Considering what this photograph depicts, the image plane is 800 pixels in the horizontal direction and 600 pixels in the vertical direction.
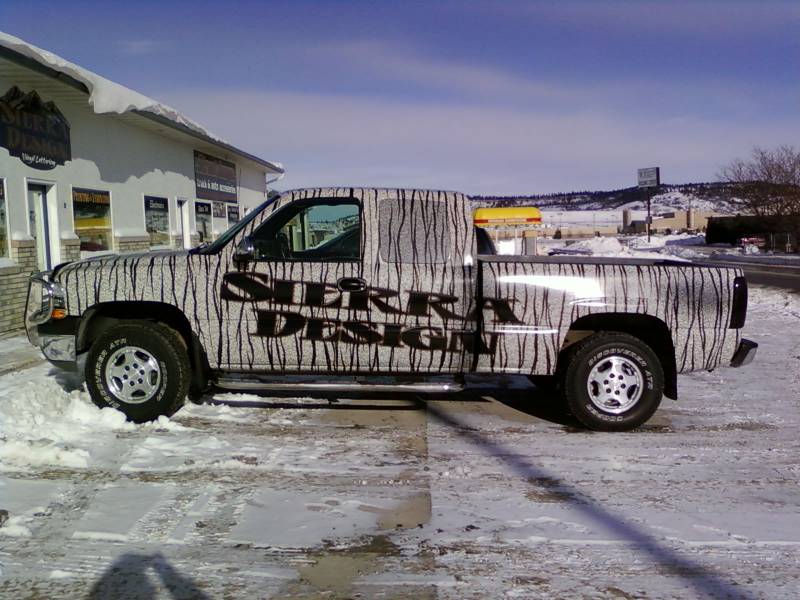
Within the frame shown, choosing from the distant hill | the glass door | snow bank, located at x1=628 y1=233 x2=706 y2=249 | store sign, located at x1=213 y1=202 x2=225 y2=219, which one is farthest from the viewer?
the distant hill

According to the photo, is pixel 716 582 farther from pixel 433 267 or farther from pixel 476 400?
pixel 476 400

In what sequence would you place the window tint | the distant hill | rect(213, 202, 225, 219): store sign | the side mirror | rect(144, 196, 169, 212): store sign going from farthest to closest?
the distant hill < rect(213, 202, 225, 219): store sign < rect(144, 196, 169, 212): store sign < the window tint < the side mirror

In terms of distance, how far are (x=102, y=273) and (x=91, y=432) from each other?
1.29 meters

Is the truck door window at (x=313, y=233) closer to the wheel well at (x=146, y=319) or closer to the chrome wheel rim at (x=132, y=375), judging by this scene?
the wheel well at (x=146, y=319)

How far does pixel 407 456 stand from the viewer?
213 inches

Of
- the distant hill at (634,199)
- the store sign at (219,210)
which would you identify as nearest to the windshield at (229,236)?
the store sign at (219,210)

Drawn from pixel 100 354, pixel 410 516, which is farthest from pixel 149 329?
pixel 410 516

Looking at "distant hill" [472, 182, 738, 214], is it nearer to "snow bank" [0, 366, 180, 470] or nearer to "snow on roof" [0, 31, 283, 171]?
"snow on roof" [0, 31, 283, 171]

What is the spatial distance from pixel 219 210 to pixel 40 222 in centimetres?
1023

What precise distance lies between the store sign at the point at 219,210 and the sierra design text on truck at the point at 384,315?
15.7 metres

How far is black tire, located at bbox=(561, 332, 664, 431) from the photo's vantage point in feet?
19.5

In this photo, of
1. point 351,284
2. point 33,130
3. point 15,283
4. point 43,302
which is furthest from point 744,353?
point 33,130

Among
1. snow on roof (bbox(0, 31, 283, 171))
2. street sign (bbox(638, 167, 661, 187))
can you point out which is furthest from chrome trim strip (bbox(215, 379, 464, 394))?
street sign (bbox(638, 167, 661, 187))

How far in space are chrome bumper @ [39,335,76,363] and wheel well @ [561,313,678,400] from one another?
410cm
